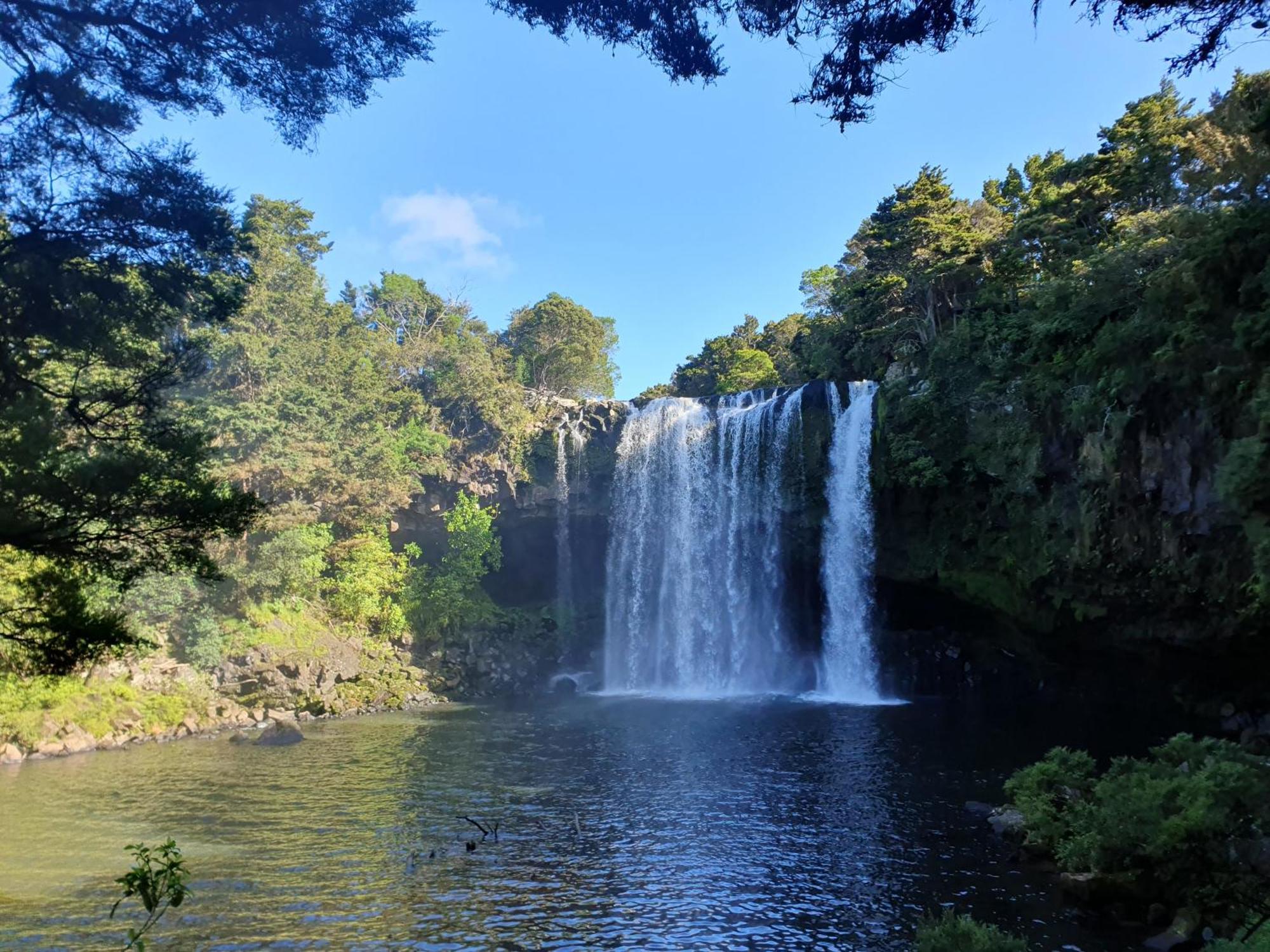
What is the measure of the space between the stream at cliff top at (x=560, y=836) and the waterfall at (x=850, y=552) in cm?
569

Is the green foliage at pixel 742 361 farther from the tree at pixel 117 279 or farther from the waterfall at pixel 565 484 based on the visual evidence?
the tree at pixel 117 279

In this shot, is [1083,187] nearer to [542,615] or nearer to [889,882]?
[889,882]

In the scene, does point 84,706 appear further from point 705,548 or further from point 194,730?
point 705,548

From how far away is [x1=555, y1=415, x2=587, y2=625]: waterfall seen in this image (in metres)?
36.6

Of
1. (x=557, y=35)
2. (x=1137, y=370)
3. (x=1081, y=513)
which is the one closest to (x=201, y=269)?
(x=557, y=35)

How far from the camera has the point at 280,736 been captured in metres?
22.6

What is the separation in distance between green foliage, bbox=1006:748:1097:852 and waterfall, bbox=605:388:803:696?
56.1ft

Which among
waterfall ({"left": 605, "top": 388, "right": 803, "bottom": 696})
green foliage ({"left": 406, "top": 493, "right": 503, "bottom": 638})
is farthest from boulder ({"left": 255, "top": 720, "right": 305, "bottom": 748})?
waterfall ({"left": 605, "top": 388, "right": 803, "bottom": 696})

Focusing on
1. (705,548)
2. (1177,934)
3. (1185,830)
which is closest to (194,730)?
(705,548)

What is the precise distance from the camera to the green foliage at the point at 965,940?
6516mm

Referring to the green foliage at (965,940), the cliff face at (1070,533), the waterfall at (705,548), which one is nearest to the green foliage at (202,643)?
the waterfall at (705,548)

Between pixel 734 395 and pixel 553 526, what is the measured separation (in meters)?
11.0

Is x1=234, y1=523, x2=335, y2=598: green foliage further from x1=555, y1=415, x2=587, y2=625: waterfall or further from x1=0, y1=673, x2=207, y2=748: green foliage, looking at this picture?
x1=555, y1=415, x2=587, y2=625: waterfall

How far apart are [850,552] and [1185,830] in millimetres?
19336
